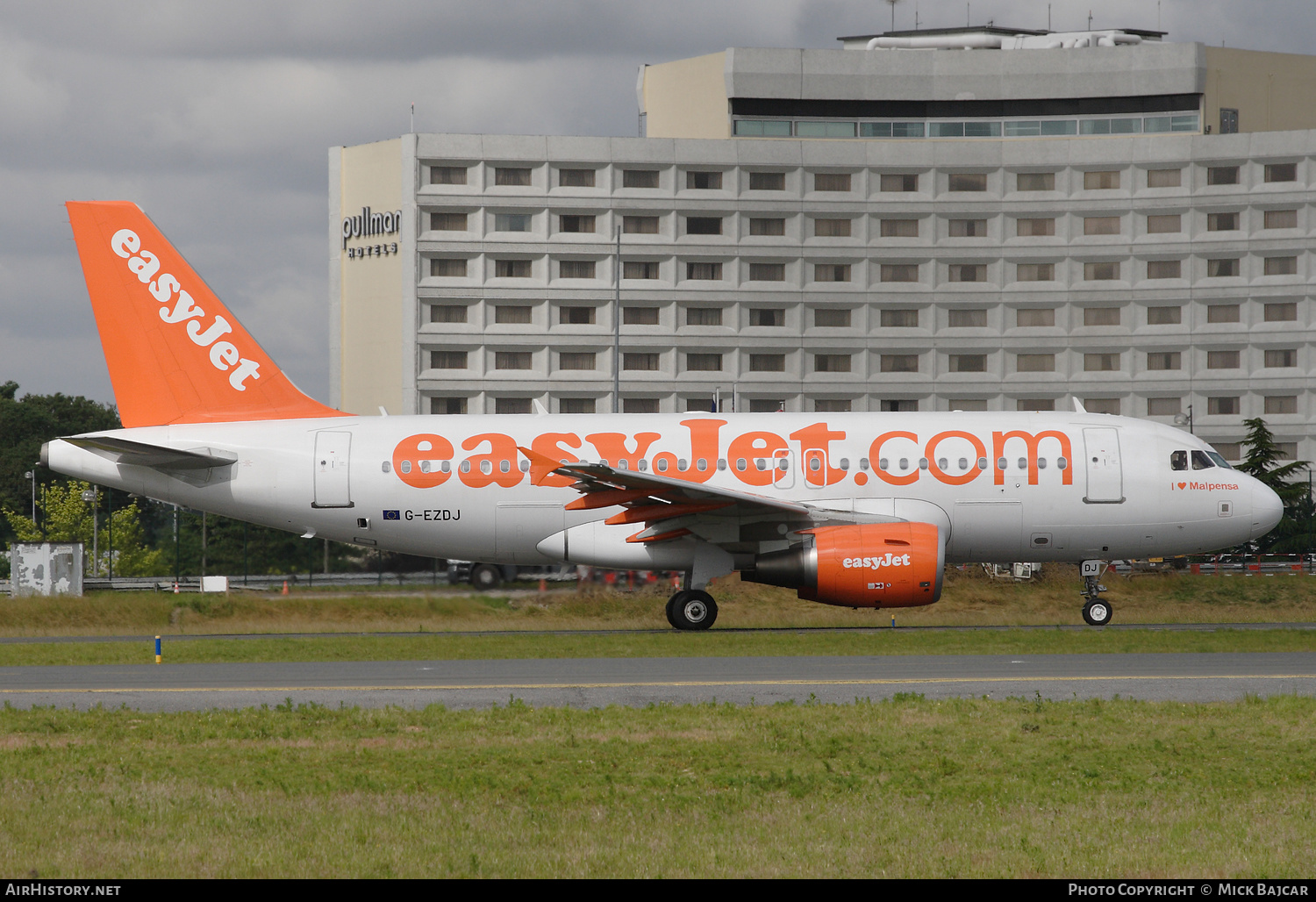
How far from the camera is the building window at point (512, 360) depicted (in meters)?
86.3

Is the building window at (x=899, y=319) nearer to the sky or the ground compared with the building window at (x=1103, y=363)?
nearer to the sky

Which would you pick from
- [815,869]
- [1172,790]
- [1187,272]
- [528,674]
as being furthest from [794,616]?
[1187,272]

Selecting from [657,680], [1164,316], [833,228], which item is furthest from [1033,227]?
[657,680]

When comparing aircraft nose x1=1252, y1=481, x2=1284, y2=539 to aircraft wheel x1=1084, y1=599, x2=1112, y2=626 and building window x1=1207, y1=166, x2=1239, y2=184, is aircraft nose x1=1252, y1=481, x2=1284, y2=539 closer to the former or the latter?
aircraft wheel x1=1084, y1=599, x2=1112, y2=626

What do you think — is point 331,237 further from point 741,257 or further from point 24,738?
point 24,738

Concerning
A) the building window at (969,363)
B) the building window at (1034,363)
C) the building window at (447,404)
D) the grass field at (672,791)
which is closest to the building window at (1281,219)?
the building window at (1034,363)

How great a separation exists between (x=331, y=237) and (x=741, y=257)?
90.5 feet

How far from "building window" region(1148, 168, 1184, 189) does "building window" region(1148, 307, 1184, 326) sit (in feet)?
25.1

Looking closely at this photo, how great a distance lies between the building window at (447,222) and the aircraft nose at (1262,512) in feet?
212

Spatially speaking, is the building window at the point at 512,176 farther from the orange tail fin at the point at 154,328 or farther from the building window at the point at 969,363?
the orange tail fin at the point at 154,328

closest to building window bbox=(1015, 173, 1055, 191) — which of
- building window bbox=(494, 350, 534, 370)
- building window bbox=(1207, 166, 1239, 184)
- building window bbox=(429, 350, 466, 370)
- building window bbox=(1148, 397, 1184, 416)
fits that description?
Answer: building window bbox=(1207, 166, 1239, 184)

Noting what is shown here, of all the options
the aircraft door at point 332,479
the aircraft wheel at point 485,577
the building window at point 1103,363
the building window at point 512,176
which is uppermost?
the building window at point 512,176

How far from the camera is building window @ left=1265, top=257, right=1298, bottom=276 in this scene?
86.7 meters

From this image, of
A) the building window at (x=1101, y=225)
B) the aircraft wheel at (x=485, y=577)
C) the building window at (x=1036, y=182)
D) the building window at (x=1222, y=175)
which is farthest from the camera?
the building window at (x=1036, y=182)
